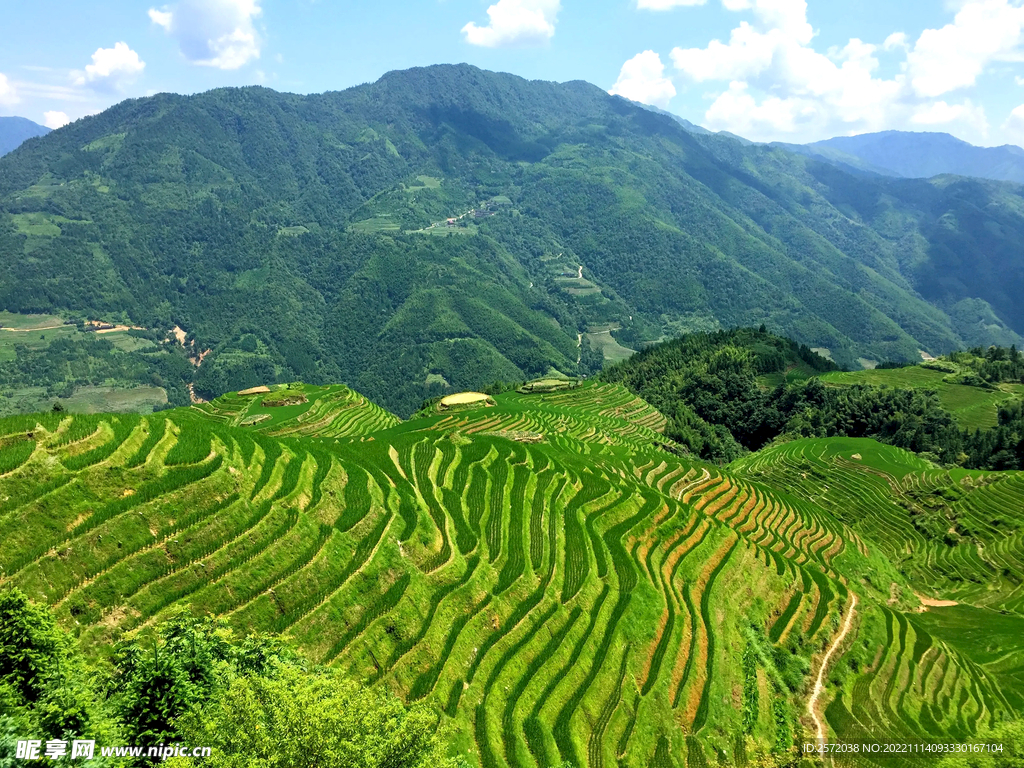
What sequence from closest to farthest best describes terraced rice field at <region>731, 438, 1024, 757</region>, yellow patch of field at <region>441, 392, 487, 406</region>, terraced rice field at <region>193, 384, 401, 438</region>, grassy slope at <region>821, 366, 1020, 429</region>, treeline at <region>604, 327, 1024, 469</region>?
terraced rice field at <region>731, 438, 1024, 757</region>
terraced rice field at <region>193, 384, 401, 438</region>
yellow patch of field at <region>441, 392, 487, 406</region>
treeline at <region>604, 327, 1024, 469</region>
grassy slope at <region>821, 366, 1020, 429</region>

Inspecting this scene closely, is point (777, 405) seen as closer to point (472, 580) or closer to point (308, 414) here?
point (308, 414)

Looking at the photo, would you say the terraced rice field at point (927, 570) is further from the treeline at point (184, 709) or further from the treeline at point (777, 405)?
the treeline at point (184, 709)

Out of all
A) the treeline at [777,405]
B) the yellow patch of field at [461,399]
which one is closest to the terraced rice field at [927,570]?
the treeline at [777,405]

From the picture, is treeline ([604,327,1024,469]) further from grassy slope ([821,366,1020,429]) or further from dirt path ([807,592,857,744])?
dirt path ([807,592,857,744])

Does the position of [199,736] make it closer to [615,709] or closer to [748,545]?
[615,709]

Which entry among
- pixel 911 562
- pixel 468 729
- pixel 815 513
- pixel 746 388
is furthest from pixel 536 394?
pixel 468 729

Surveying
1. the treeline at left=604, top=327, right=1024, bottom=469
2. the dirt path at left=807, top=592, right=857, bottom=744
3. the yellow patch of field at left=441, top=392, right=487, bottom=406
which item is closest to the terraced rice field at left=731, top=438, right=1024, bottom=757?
the dirt path at left=807, top=592, right=857, bottom=744
